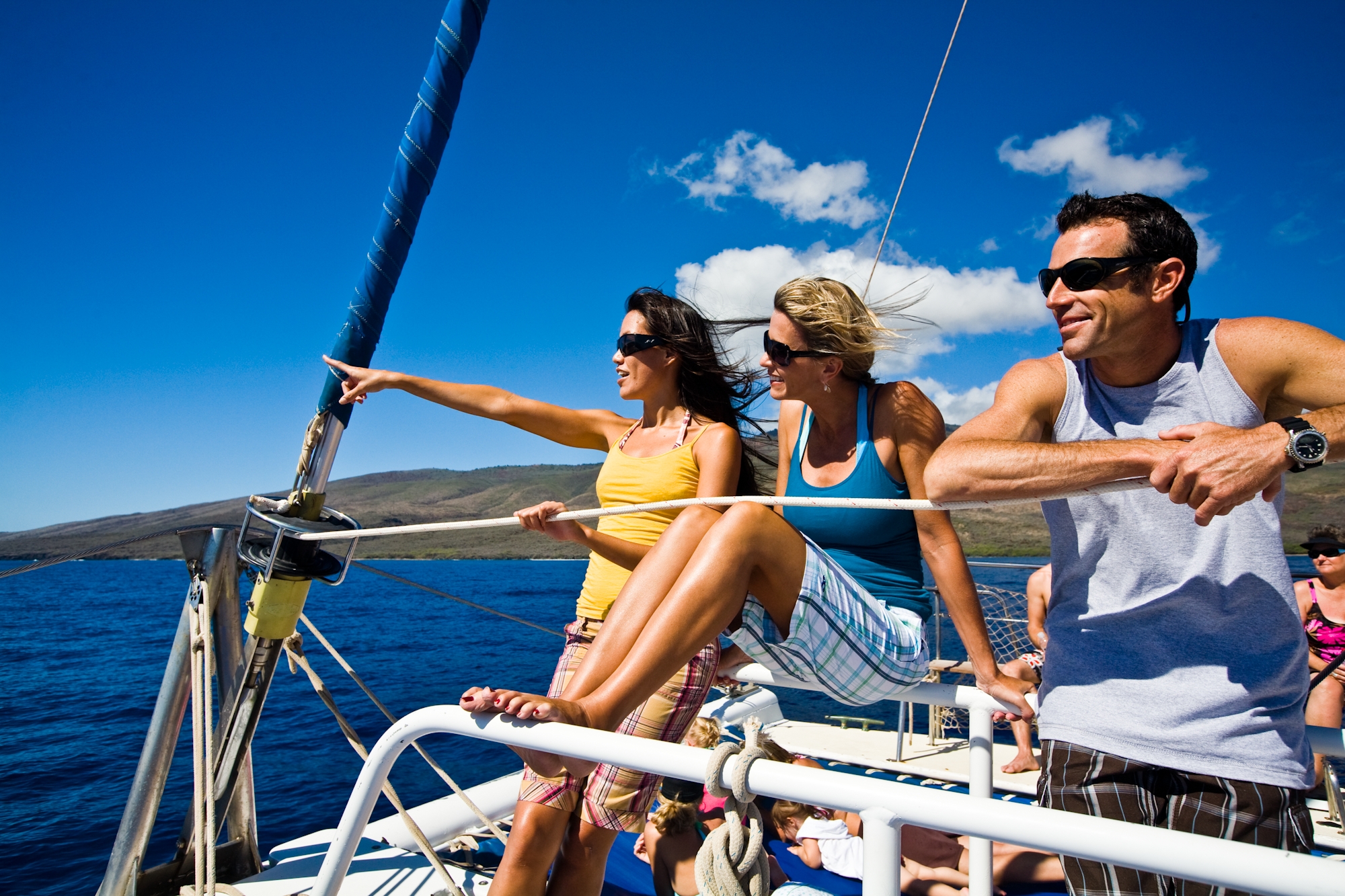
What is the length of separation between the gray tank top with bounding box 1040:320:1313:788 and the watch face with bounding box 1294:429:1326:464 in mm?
261

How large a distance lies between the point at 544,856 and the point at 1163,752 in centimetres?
142

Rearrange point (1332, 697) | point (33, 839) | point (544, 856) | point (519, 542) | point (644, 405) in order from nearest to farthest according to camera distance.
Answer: point (544, 856), point (644, 405), point (1332, 697), point (33, 839), point (519, 542)

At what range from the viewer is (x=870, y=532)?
7.14ft

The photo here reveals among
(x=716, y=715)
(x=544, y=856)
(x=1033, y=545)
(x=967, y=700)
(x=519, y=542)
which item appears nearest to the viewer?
(x=967, y=700)

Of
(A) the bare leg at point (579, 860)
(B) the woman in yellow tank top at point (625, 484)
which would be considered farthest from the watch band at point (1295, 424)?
(A) the bare leg at point (579, 860)

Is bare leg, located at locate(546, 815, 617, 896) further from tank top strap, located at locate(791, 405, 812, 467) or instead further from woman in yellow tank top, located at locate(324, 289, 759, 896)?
tank top strap, located at locate(791, 405, 812, 467)

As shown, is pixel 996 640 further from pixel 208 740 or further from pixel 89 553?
pixel 89 553

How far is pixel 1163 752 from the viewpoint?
1.41 meters

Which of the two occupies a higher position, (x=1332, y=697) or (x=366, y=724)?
(x=1332, y=697)

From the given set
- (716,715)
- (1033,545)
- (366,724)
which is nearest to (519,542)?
(1033,545)

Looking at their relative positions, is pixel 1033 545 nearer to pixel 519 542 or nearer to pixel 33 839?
pixel 519 542

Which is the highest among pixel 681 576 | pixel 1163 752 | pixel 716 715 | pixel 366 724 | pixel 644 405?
pixel 644 405

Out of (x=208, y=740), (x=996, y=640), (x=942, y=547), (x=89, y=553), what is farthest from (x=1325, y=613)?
(x=89, y=553)

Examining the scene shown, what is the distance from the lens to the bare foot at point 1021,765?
507 cm
